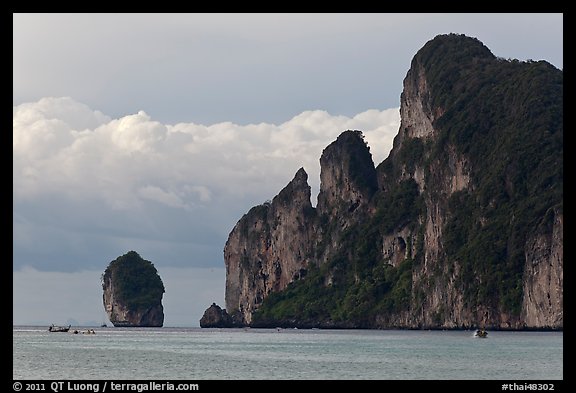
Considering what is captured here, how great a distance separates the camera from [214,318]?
190m

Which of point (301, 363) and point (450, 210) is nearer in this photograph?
point (301, 363)

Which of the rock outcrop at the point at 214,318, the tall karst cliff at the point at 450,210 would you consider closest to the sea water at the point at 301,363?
the tall karst cliff at the point at 450,210

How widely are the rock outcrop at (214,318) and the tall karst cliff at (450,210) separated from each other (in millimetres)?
6995

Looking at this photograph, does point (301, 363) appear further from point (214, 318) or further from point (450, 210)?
point (214, 318)

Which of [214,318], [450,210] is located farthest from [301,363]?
[214,318]

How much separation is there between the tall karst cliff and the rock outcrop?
22.9 ft

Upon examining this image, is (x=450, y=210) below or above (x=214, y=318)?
above

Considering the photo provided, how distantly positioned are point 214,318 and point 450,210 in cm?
5239

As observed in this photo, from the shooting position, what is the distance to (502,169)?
155 metres
